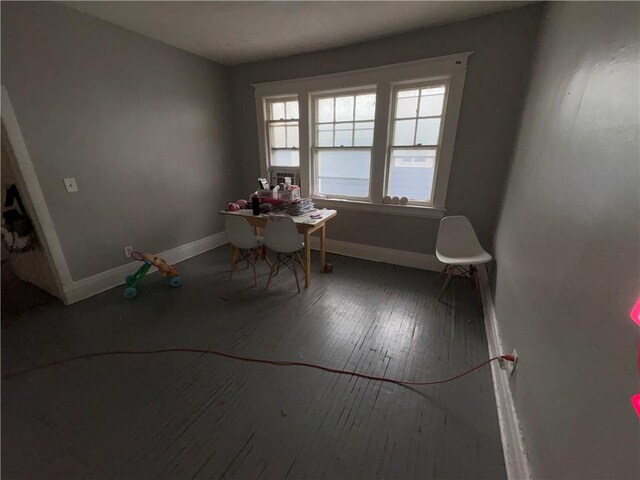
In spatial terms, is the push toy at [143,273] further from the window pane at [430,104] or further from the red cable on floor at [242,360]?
the window pane at [430,104]

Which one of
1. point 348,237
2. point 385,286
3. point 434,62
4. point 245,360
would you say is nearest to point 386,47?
point 434,62

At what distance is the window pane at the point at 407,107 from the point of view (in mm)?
2803

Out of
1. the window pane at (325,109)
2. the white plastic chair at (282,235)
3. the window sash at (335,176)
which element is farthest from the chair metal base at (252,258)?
the window pane at (325,109)

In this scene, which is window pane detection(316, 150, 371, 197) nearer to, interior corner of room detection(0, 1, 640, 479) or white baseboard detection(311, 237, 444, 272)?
interior corner of room detection(0, 1, 640, 479)

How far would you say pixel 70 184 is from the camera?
2.32 m

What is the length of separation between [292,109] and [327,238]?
186cm

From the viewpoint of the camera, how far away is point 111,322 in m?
2.16

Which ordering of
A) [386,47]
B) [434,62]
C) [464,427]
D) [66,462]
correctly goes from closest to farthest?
[66,462], [464,427], [434,62], [386,47]

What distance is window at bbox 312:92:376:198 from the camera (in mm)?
3068

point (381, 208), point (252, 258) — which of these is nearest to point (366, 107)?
point (381, 208)

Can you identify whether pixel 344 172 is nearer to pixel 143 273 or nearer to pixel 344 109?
pixel 344 109

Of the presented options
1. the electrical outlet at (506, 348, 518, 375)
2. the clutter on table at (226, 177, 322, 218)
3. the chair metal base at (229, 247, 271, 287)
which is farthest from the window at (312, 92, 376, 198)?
the electrical outlet at (506, 348, 518, 375)

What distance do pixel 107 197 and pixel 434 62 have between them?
361 cm

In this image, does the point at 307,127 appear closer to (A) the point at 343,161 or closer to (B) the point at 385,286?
(A) the point at 343,161
